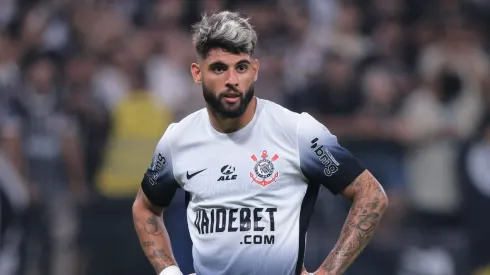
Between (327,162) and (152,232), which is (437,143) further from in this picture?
(327,162)

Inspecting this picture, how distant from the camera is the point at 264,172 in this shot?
251 inches

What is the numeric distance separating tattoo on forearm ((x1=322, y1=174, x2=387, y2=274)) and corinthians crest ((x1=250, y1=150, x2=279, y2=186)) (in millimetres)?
446

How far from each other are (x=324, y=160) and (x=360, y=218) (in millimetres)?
365

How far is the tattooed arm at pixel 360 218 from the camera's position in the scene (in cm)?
625

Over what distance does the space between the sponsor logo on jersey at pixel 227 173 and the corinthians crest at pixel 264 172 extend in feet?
0.35

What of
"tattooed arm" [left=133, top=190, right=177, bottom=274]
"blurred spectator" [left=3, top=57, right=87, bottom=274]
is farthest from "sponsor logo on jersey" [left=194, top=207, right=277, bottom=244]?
"blurred spectator" [left=3, top=57, right=87, bottom=274]

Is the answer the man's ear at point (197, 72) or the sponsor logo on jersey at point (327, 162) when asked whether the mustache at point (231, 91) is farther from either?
the sponsor logo on jersey at point (327, 162)

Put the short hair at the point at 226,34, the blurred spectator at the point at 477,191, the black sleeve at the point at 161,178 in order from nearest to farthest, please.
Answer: the short hair at the point at 226,34 → the black sleeve at the point at 161,178 → the blurred spectator at the point at 477,191

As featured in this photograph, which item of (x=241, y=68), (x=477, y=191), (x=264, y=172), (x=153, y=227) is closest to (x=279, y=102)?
(x=477, y=191)

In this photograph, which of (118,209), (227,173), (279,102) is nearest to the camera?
(227,173)

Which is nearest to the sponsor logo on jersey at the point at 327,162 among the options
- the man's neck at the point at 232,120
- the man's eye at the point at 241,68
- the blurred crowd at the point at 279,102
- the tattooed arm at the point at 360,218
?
the tattooed arm at the point at 360,218

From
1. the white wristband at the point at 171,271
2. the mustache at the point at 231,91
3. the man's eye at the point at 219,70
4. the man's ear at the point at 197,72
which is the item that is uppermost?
the man's eye at the point at 219,70

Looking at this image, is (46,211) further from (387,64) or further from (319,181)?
(319,181)

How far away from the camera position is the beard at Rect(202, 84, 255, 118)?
6277 mm
